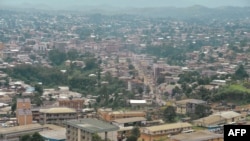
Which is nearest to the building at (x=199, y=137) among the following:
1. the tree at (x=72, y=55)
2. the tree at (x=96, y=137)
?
the tree at (x=96, y=137)

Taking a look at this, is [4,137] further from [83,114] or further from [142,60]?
[142,60]

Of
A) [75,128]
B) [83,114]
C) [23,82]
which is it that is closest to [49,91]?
[23,82]

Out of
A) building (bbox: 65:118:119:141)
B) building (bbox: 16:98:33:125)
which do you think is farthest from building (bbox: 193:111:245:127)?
building (bbox: 16:98:33:125)

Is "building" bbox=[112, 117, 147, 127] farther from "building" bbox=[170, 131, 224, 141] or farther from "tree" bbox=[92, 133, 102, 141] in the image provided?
"tree" bbox=[92, 133, 102, 141]

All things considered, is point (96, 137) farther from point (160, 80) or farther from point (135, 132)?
point (160, 80)

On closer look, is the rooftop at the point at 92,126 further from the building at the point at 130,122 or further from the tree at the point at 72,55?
the tree at the point at 72,55

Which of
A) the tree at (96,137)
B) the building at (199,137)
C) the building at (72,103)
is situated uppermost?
the tree at (96,137)

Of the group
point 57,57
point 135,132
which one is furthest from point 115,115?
point 57,57
